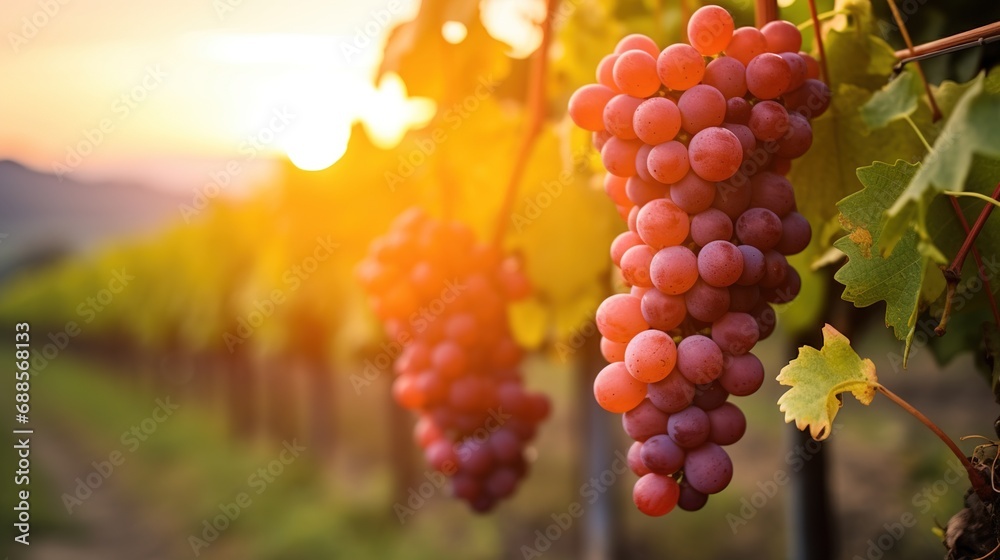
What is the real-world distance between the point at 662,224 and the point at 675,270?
0.13ft

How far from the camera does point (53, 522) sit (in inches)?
349

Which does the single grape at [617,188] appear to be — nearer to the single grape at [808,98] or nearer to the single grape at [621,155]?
the single grape at [621,155]

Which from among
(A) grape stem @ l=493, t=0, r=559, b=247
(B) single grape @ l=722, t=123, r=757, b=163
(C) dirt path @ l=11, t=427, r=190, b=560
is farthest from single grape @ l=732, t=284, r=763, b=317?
(C) dirt path @ l=11, t=427, r=190, b=560

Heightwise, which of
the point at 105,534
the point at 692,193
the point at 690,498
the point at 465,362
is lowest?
the point at 105,534

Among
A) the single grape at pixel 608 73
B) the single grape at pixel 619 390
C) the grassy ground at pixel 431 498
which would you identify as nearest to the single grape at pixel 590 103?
the single grape at pixel 608 73

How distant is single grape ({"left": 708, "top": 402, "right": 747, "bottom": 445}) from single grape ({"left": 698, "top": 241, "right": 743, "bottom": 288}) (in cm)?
10

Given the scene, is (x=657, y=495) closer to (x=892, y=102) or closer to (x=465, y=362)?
(x=892, y=102)

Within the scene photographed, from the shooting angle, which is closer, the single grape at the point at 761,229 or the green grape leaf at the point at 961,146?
the green grape leaf at the point at 961,146

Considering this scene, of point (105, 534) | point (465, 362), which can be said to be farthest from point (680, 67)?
point (105, 534)

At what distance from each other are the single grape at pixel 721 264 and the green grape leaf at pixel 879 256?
0.28ft

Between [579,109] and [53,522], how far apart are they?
33.4 feet

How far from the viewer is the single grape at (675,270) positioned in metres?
0.57

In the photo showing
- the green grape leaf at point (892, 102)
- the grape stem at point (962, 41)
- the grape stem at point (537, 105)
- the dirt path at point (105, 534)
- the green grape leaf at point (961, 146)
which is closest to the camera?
the green grape leaf at point (961, 146)

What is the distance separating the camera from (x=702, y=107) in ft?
1.90
